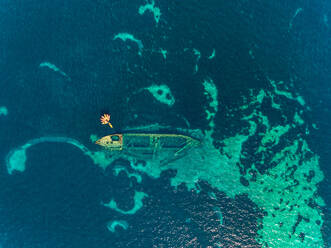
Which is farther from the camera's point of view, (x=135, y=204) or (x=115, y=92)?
(x=135, y=204)

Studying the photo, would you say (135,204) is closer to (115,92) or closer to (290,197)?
(115,92)

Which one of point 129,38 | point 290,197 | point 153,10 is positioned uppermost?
point 153,10

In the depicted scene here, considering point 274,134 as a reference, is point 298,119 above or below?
above

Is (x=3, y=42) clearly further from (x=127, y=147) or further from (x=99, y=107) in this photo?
(x=127, y=147)

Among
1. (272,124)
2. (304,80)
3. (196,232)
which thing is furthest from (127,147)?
(304,80)

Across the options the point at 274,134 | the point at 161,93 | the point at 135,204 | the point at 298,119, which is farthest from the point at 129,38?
the point at 298,119

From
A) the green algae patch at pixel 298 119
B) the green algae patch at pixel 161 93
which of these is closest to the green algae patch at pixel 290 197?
the green algae patch at pixel 298 119
